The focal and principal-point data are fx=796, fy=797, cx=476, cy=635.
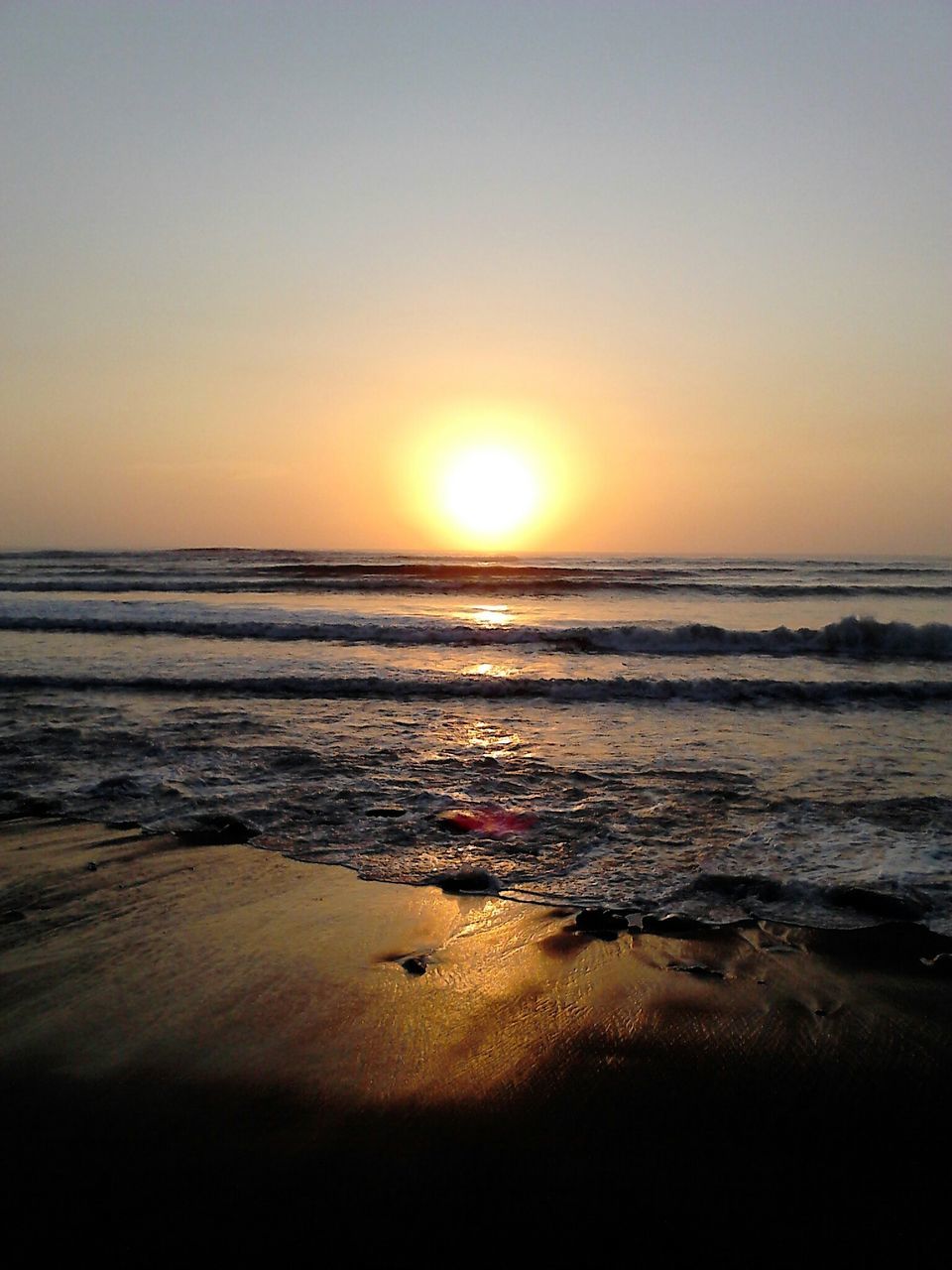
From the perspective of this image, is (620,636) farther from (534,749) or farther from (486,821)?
(486,821)

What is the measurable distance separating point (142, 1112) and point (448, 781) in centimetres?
427

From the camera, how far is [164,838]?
543 centimetres

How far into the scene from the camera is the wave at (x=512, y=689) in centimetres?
1095

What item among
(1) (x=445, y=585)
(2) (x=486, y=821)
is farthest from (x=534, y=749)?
(1) (x=445, y=585)

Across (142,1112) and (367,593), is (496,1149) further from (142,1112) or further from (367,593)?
(367,593)

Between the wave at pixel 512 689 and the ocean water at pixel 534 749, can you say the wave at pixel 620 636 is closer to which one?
the ocean water at pixel 534 749

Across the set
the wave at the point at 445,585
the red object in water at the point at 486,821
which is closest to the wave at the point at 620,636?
the red object in water at the point at 486,821

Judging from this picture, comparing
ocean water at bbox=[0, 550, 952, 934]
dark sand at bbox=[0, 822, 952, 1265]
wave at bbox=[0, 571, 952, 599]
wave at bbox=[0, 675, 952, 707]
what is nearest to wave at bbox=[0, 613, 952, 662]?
ocean water at bbox=[0, 550, 952, 934]

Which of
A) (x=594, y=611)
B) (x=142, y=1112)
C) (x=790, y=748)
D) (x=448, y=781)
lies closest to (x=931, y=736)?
(x=790, y=748)

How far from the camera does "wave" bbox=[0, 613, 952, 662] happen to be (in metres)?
16.1

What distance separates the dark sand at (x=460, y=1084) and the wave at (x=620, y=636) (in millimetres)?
12142

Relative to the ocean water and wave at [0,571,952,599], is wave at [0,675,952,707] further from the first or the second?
wave at [0,571,952,599]

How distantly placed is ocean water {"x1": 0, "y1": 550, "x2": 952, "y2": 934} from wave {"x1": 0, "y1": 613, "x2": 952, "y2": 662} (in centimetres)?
6

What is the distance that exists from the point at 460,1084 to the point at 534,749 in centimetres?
531
